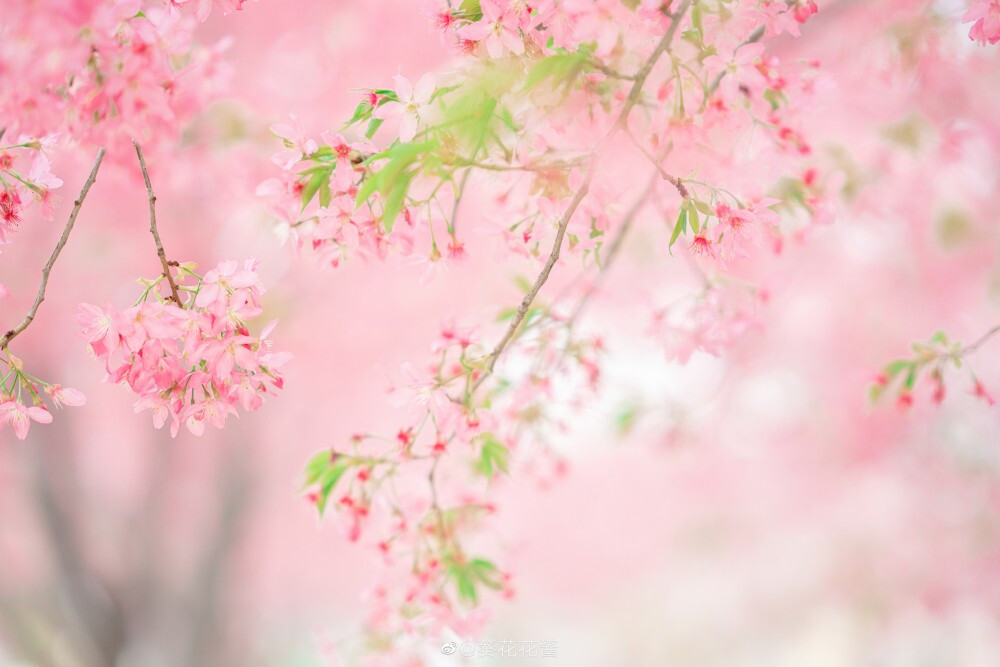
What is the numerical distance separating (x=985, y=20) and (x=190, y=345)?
1.35 meters

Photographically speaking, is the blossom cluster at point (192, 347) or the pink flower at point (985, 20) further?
the pink flower at point (985, 20)

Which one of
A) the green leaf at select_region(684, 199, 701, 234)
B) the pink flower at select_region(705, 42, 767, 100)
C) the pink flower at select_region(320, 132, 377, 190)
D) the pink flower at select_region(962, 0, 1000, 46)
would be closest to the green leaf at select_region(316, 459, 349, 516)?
the pink flower at select_region(320, 132, 377, 190)

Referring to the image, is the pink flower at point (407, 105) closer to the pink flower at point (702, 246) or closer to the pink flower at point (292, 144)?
the pink flower at point (292, 144)

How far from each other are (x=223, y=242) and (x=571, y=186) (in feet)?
10.5

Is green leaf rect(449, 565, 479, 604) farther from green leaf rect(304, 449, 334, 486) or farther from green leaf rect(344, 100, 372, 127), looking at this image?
green leaf rect(344, 100, 372, 127)

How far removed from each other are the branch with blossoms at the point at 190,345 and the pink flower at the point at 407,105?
29 centimetres

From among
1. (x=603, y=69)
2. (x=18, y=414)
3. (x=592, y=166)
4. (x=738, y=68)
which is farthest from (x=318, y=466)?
(x=738, y=68)

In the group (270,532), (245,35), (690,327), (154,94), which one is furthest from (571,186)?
(270,532)

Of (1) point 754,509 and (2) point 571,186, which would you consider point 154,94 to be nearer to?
(2) point 571,186

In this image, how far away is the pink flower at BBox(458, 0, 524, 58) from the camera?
1078mm

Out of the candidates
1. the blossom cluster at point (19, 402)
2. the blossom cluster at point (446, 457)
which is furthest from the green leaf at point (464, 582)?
the blossom cluster at point (19, 402)

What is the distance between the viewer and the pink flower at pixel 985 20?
1.25 metres

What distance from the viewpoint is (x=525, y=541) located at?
1873mm

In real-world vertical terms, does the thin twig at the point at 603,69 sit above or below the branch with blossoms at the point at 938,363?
below
